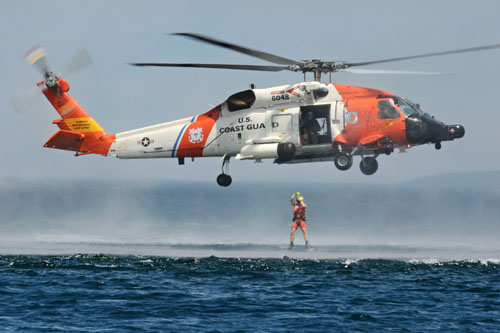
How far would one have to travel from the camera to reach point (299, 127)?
2583cm

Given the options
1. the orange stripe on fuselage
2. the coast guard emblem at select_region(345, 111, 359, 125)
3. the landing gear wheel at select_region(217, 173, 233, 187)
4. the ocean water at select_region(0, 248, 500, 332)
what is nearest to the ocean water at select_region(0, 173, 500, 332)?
the ocean water at select_region(0, 248, 500, 332)

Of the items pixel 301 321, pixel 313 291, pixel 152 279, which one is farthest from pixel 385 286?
pixel 152 279

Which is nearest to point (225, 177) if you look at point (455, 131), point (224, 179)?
point (224, 179)

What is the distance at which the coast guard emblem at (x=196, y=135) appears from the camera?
27516 mm

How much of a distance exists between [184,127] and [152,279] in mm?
5683

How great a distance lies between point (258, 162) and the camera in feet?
86.3

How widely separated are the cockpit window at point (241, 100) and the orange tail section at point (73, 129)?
5.21 metres

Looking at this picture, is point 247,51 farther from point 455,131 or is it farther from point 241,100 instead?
point 455,131

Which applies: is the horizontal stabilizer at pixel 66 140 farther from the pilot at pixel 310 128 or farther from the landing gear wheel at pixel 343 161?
the landing gear wheel at pixel 343 161

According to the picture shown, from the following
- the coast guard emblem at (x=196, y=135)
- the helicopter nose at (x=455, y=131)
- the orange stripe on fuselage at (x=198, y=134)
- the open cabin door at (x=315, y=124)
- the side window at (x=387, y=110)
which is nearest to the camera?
the helicopter nose at (x=455, y=131)

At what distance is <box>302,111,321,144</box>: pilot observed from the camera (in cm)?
2569

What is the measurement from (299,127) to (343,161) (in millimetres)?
1939

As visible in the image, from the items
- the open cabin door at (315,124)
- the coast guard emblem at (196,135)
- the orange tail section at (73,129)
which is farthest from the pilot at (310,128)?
the orange tail section at (73,129)

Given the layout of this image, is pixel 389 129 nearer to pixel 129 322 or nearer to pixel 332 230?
pixel 129 322
